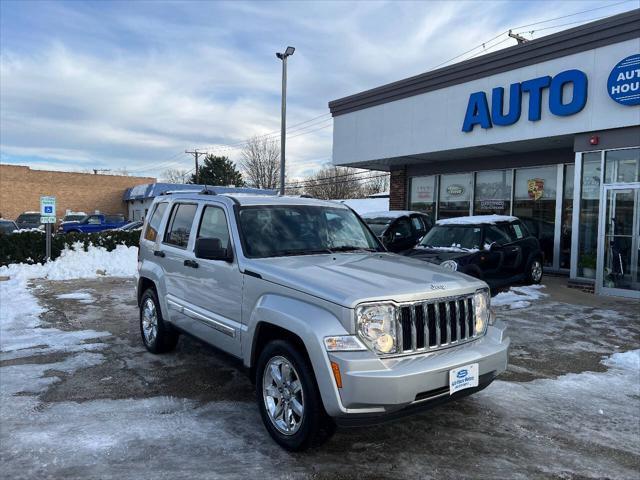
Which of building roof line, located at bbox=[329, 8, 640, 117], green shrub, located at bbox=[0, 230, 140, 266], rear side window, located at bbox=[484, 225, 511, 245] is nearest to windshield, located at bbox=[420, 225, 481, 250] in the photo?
rear side window, located at bbox=[484, 225, 511, 245]

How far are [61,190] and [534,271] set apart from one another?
1762 inches

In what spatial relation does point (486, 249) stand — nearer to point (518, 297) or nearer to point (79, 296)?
point (518, 297)

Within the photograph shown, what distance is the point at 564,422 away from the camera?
4.23 meters

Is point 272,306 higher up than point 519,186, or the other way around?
point 519,186

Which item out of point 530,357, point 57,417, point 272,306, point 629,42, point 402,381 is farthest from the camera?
point 629,42

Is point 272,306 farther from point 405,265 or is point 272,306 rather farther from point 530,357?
point 530,357

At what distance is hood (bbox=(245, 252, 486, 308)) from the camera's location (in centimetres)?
334

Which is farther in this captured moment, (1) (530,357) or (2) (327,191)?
(2) (327,191)

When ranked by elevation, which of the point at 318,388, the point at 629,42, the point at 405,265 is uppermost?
the point at 629,42

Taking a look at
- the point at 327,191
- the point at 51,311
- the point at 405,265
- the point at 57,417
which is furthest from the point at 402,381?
the point at 327,191

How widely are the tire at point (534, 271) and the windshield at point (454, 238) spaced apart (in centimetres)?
185

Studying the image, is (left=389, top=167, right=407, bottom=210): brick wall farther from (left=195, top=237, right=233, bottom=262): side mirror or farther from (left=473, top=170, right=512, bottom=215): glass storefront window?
(left=195, top=237, right=233, bottom=262): side mirror

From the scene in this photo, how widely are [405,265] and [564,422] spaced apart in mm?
1876

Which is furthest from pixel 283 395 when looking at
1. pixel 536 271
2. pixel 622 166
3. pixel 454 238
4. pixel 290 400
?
pixel 622 166
